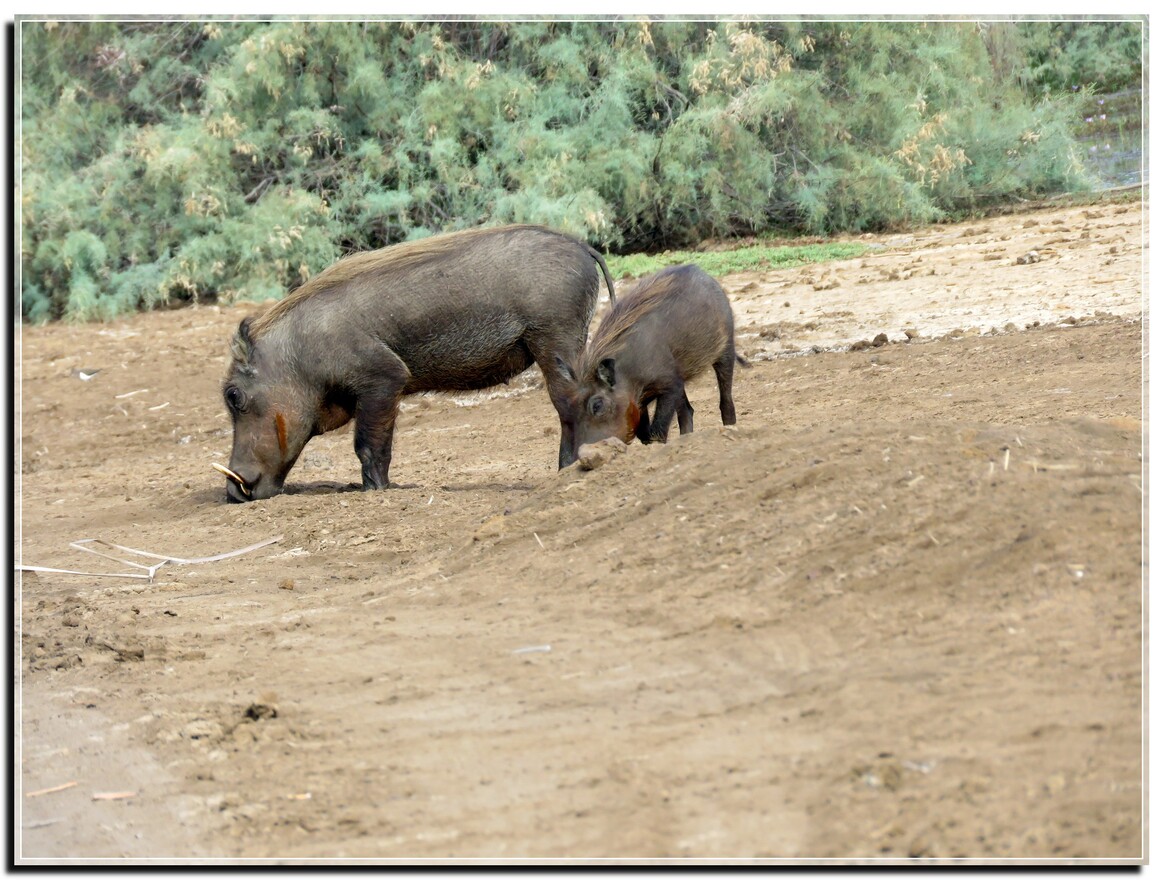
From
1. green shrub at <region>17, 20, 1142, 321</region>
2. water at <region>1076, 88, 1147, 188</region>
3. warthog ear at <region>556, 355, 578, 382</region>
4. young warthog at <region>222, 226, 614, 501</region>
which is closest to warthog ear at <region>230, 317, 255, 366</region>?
young warthog at <region>222, 226, 614, 501</region>

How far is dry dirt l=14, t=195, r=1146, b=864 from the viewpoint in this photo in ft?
11.5

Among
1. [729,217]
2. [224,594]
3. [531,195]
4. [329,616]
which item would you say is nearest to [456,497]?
[224,594]

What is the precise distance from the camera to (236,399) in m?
9.12

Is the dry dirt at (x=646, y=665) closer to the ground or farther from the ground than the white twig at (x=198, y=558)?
farther from the ground

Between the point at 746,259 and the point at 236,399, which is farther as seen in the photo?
the point at 746,259

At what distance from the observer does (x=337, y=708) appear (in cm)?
463

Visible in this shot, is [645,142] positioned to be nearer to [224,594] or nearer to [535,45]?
[535,45]

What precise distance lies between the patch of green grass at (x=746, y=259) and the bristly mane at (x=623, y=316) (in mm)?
5866

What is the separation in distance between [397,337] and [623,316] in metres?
1.52

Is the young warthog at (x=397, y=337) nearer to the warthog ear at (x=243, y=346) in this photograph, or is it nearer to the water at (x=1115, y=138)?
the warthog ear at (x=243, y=346)

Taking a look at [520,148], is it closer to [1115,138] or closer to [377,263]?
[377,263]

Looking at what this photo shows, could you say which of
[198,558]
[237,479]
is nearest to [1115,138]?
[237,479]

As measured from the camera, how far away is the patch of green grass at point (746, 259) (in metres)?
14.8

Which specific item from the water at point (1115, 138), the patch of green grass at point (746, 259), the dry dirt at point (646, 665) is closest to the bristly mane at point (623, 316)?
the dry dirt at point (646, 665)
